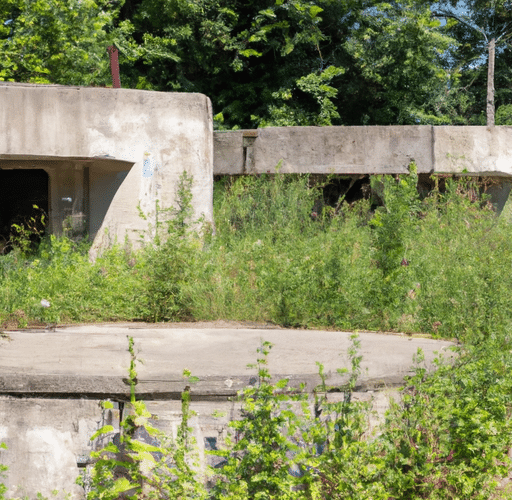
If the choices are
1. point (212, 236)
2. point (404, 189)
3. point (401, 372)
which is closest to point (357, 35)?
point (212, 236)

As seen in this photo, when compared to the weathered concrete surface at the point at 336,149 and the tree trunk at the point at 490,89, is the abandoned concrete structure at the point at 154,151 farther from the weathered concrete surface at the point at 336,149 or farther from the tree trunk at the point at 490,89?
the tree trunk at the point at 490,89

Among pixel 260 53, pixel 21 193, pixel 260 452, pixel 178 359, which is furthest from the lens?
A: pixel 260 53

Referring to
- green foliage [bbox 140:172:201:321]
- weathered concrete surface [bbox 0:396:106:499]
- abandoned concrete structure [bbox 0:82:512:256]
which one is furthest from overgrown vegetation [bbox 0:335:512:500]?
abandoned concrete structure [bbox 0:82:512:256]

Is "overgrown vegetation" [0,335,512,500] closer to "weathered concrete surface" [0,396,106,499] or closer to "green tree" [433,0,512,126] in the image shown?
"weathered concrete surface" [0,396,106,499]

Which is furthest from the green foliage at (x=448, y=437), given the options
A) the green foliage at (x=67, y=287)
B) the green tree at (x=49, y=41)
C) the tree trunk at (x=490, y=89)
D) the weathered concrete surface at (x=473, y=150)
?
the tree trunk at (x=490, y=89)

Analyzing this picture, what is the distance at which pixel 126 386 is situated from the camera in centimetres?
301

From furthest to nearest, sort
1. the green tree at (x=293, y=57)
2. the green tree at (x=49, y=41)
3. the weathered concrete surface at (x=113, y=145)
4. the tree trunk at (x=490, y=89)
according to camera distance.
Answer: the tree trunk at (x=490, y=89) → the green tree at (x=293, y=57) → the green tree at (x=49, y=41) → the weathered concrete surface at (x=113, y=145)

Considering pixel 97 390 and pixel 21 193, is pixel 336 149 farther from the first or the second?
pixel 97 390

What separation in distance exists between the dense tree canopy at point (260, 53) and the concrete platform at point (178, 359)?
9.21 m

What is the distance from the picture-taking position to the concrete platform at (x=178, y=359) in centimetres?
301

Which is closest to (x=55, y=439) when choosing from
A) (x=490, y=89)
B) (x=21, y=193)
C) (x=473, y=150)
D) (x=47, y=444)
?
(x=47, y=444)

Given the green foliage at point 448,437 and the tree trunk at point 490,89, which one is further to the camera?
the tree trunk at point 490,89

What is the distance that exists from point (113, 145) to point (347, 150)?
9.71 feet

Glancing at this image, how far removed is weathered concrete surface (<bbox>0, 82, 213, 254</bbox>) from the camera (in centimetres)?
662
